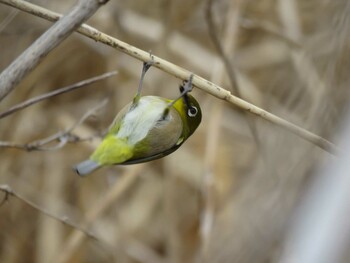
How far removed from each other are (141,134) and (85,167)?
0.17m

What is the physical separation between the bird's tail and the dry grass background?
0.93 m

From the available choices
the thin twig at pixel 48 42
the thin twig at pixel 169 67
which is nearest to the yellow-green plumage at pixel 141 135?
the thin twig at pixel 169 67

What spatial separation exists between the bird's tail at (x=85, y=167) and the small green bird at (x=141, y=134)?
2 cm

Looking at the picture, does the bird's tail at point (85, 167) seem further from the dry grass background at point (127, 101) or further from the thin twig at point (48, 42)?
the dry grass background at point (127, 101)

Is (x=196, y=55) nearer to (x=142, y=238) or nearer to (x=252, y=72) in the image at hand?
(x=252, y=72)

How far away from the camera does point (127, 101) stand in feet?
8.50

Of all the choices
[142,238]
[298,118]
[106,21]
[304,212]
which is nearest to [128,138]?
[298,118]

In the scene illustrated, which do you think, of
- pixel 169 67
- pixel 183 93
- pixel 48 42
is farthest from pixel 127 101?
pixel 48 42

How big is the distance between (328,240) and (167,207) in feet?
6.88

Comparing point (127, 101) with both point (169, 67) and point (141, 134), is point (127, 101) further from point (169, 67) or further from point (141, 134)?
point (169, 67)

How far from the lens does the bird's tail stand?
1118 millimetres

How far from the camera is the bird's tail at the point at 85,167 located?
3.67 ft

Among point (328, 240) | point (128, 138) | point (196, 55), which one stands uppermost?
point (196, 55)

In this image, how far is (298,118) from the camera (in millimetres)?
1837
